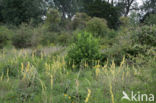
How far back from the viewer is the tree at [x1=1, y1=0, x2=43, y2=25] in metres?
29.1

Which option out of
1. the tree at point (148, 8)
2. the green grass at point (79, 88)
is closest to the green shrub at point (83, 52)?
the green grass at point (79, 88)

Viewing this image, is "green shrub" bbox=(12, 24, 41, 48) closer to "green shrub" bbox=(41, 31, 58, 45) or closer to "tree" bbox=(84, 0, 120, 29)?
"green shrub" bbox=(41, 31, 58, 45)

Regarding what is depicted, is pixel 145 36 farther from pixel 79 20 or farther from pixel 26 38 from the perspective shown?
pixel 79 20

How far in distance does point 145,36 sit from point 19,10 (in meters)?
25.5

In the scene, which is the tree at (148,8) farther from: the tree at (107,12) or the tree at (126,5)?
the tree at (107,12)

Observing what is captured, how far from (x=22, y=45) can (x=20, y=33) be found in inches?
45.1

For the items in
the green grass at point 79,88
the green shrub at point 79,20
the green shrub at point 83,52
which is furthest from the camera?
the green shrub at point 79,20

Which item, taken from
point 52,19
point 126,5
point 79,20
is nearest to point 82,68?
point 52,19

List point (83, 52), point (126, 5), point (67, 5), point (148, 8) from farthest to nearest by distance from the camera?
point (67, 5)
point (126, 5)
point (148, 8)
point (83, 52)

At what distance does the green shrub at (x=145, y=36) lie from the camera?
783cm

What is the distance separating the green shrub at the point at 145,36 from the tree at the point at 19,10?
23827 mm

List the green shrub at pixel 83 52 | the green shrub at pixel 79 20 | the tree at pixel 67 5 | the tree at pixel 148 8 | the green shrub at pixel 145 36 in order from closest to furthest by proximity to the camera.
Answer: the green shrub at pixel 83 52, the green shrub at pixel 145 36, the green shrub at pixel 79 20, the tree at pixel 148 8, the tree at pixel 67 5

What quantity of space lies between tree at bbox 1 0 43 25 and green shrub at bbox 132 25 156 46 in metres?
23.8

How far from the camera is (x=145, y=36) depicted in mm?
7996
